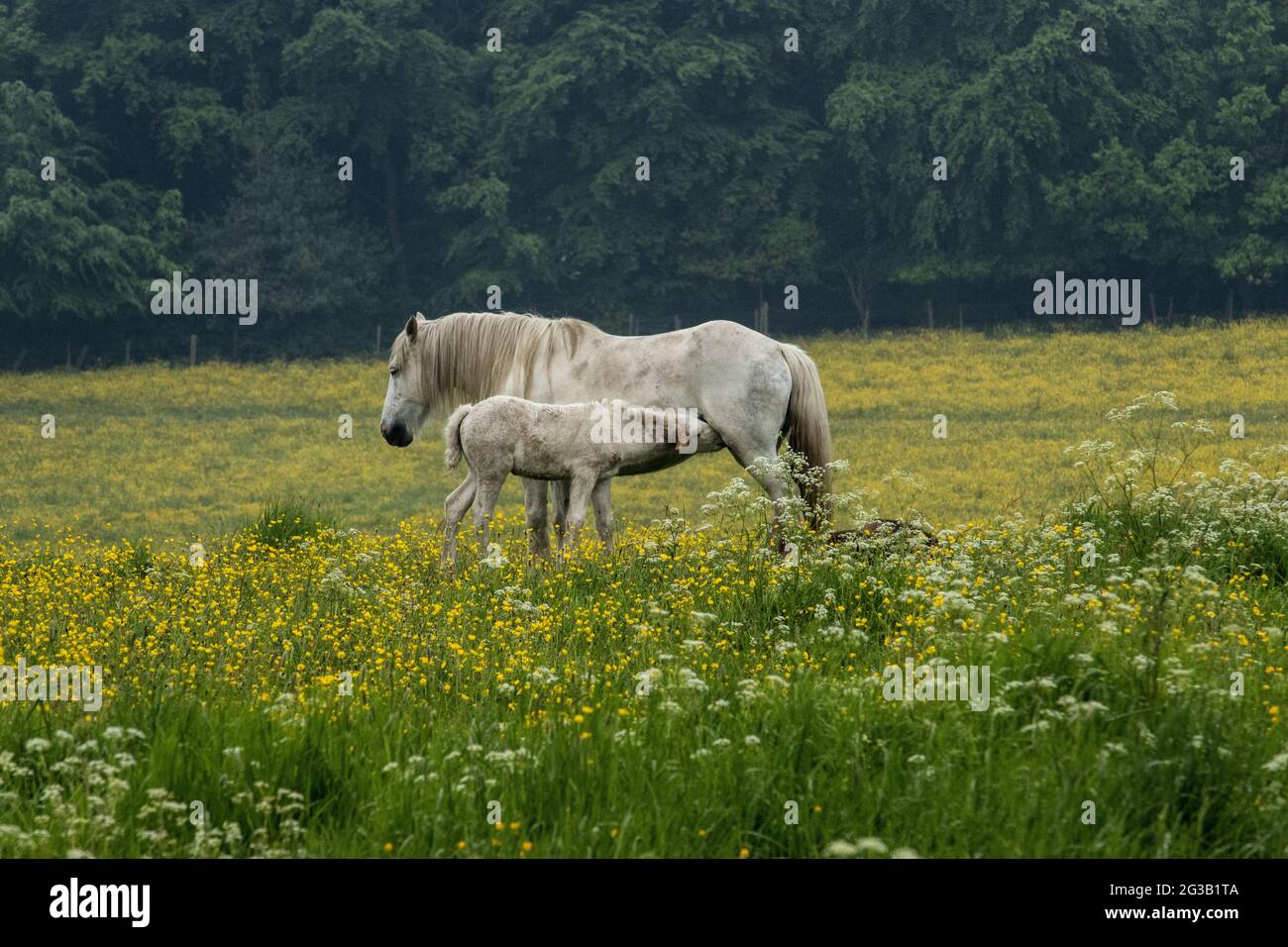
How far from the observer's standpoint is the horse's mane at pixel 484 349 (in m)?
14.2

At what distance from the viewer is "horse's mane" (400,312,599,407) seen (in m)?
14.2

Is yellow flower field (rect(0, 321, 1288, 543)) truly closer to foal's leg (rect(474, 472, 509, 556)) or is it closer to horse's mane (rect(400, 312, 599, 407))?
horse's mane (rect(400, 312, 599, 407))

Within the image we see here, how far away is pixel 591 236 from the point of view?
54.3 meters

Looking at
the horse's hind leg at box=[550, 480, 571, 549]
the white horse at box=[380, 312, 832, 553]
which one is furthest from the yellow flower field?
the horse's hind leg at box=[550, 480, 571, 549]

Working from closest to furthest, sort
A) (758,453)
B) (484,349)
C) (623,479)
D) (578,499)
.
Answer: (578,499), (758,453), (484,349), (623,479)

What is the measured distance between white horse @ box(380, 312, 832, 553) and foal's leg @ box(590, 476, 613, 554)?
1.36 meters

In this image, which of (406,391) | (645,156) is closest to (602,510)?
(406,391)

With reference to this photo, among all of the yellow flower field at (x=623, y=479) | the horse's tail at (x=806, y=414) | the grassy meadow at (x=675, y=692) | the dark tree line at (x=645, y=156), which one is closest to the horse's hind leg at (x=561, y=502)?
the grassy meadow at (x=675, y=692)

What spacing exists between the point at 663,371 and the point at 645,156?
4284cm

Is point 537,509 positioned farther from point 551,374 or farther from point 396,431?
point 396,431

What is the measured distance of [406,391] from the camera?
14695mm

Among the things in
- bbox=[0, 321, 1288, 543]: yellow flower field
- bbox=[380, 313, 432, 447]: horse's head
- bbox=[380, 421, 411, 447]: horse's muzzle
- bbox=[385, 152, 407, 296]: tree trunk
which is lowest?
bbox=[0, 321, 1288, 543]: yellow flower field

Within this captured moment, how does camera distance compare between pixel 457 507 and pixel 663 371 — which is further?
pixel 663 371
